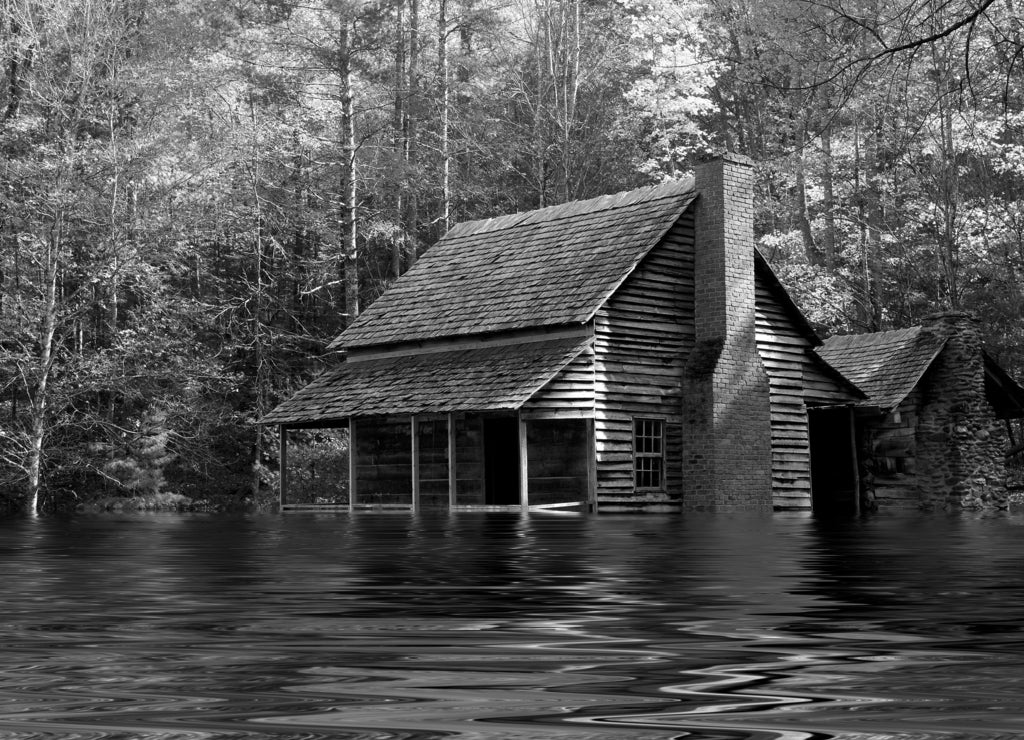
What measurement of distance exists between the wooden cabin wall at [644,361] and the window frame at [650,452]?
10 cm

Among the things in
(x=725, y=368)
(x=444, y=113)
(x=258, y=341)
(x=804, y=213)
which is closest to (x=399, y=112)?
(x=444, y=113)

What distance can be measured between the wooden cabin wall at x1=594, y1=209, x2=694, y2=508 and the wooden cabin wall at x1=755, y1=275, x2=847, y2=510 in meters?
1.85

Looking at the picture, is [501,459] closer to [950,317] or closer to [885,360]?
[885,360]

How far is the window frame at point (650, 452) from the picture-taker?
94.9 ft

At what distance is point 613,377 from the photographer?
94.0 feet

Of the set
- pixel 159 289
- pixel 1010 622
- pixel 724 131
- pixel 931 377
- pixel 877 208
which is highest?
pixel 724 131

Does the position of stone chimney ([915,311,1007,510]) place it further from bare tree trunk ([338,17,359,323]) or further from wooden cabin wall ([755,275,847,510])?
bare tree trunk ([338,17,359,323])

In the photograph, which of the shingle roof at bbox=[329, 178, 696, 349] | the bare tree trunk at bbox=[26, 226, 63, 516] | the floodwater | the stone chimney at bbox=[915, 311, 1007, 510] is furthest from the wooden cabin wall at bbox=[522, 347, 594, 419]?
the floodwater

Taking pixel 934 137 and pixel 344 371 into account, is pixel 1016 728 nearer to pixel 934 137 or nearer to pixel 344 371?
pixel 344 371

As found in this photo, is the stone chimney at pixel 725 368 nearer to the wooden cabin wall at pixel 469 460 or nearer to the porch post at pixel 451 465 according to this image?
the wooden cabin wall at pixel 469 460

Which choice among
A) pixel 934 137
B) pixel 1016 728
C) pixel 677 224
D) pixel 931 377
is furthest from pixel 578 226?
pixel 1016 728

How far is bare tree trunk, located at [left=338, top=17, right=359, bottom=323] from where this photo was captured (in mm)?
42719

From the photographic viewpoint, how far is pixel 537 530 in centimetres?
1834

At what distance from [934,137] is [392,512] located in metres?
18.3
